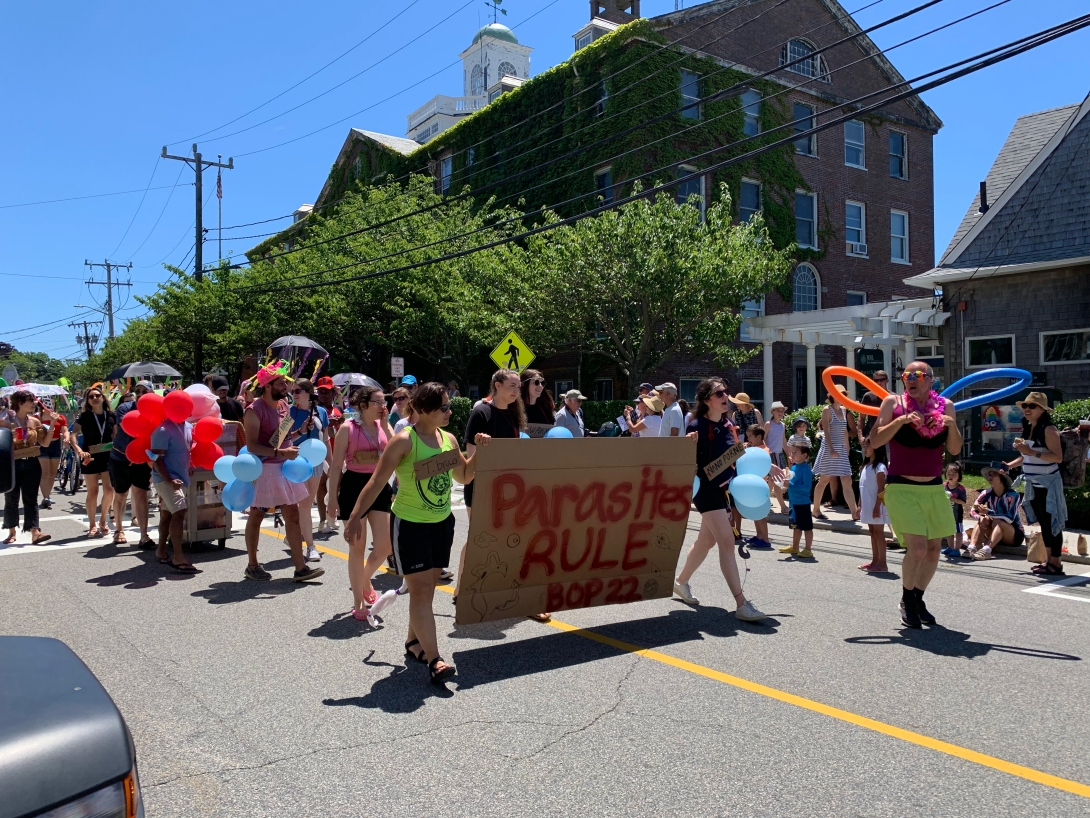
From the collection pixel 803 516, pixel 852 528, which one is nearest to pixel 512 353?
pixel 852 528

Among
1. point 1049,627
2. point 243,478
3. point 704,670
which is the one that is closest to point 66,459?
point 243,478

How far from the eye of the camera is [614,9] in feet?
106

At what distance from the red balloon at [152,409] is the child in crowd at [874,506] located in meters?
7.04

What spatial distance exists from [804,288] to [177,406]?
84.1 feet

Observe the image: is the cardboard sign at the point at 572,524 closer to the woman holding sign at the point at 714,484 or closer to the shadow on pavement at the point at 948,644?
the woman holding sign at the point at 714,484

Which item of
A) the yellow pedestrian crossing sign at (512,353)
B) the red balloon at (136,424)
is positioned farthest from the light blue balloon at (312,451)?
the yellow pedestrian crossing sign at (512,353)

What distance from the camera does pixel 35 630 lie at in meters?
6.32

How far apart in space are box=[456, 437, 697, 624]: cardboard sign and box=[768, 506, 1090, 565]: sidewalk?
17.8 ft

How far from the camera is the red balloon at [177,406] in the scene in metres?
8.60

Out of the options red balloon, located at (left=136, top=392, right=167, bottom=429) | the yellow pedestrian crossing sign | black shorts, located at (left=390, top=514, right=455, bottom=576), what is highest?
the yellow pedestrian crossing sign

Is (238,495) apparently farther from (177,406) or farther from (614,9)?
(614,9)

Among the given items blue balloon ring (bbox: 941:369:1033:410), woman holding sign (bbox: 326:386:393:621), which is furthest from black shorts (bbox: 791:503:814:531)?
woman holding sign (bbox: 326:386:393:621)

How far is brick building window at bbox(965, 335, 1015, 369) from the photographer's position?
1870 cm

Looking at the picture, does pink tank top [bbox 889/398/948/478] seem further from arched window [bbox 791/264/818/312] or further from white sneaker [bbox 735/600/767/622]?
arched window [bbox 791/264/818/312]
